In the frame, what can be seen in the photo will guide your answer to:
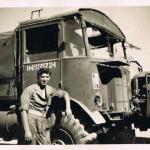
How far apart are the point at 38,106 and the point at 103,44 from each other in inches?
68.1

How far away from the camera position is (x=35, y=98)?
395 cm

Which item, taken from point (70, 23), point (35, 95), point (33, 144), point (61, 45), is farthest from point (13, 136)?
point (70, 23)

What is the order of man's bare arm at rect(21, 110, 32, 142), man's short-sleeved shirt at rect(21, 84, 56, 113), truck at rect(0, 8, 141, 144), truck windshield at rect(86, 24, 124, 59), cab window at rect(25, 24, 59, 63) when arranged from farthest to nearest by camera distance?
truck windshield at rect(86, 24, 124, 59), cab window at rect(25, 24, 59, 63), truck at rect(0, 8, 141, 144), man's short-sleeved shirt at rect(21, 84, 56, 113), man's bare arm at rect(21, 110, 32, 142)

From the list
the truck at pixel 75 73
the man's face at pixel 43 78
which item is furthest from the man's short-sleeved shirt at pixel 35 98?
the truck at pixel 75 73

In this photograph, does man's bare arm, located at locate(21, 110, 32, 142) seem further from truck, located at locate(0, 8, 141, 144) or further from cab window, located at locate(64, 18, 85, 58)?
cab window, located at locate(64, 18, 85, 58)

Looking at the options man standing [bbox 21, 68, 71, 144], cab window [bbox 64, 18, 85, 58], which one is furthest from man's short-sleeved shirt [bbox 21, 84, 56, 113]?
cab window [bbox 64, 18, 85, 58]

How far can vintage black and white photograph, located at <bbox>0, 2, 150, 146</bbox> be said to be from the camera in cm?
411

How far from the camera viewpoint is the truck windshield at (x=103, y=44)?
185 inches

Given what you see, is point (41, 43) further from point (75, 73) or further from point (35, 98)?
point (35, 98)

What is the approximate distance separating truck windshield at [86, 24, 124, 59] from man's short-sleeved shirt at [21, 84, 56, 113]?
3.09 feet

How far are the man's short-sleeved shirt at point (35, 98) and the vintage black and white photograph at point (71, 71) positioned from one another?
0.04 ft
